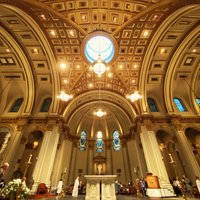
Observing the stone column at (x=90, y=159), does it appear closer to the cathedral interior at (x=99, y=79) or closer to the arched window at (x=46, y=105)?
the cathedral interior at (x=99, y=79)

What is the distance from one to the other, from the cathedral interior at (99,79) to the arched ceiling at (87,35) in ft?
0.25

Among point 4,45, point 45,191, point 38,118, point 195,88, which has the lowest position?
point 45,191

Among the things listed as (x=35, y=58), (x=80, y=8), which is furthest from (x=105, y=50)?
(x=35, y=58)

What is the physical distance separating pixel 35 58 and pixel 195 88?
1754cm

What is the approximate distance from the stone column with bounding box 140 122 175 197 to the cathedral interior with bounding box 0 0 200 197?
81 mm

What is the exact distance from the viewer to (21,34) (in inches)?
455

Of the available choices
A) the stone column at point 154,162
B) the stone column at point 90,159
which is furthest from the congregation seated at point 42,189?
the stone column at point 90,159

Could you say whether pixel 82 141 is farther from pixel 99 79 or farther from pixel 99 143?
pixel 99 79

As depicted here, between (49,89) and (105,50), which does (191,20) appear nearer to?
(105,50)

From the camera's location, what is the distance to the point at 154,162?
1101 centimetres

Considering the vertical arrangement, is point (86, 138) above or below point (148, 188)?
above

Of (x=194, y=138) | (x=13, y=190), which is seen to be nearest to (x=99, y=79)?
(x=13, y=190)

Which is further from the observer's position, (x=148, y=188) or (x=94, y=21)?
(x=94, y=21)

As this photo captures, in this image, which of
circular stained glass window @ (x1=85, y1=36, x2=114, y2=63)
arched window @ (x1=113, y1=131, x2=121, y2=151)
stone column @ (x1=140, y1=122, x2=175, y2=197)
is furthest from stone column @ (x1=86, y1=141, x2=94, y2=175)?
circular stained glass window @ (x1=85, y1=36, x2=114, y2=63)
